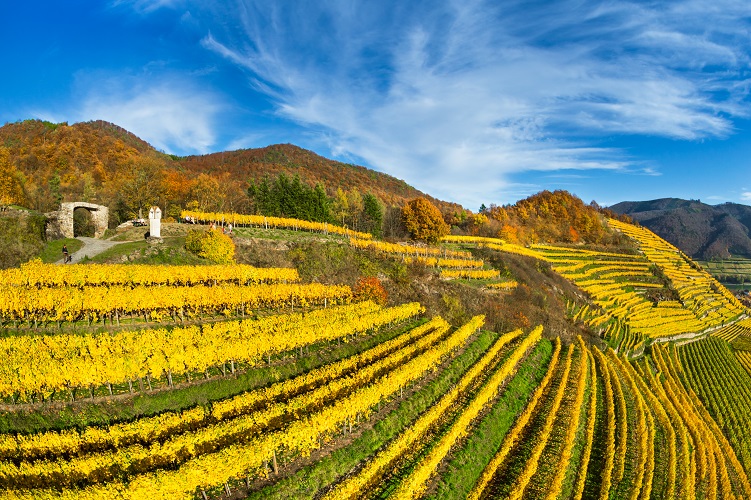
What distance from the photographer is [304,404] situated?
1981 centimetres

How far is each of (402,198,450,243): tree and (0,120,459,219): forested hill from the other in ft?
111

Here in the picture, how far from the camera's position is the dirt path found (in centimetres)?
3338

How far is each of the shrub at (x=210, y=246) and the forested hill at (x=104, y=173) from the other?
82.5 feet

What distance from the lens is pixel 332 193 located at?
374ft

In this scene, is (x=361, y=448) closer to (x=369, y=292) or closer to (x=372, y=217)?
→ (x=369, y=292)

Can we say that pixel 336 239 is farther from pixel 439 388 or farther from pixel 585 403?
pixel 585 403

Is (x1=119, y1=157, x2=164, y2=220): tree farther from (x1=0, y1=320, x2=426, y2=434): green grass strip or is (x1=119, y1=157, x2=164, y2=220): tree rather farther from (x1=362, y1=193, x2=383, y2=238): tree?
(x1=0, y1=320, x2=426, y2=434): green grass strip

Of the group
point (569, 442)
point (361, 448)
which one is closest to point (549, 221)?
point (569, 442)

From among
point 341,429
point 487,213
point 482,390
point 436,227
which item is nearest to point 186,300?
point 341,429

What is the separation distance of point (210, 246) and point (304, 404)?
24.0 metres

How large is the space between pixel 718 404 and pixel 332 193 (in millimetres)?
96324

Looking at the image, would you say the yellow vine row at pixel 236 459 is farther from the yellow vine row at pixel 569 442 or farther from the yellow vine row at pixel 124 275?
the yellow vine row at pixel 124 275

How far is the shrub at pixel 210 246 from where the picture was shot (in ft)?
124

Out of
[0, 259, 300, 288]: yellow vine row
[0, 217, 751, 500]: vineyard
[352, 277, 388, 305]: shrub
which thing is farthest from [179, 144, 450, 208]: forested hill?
[0, 217, 751, 500]: vineyard
